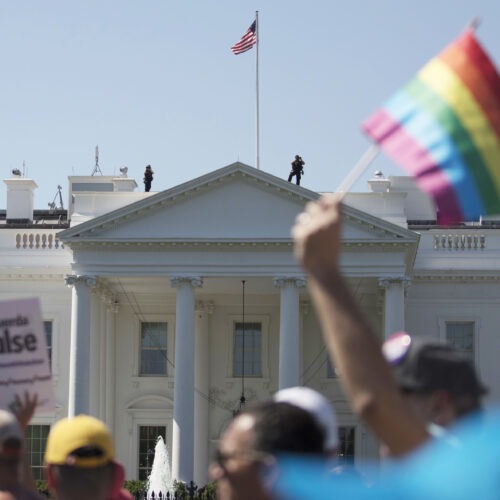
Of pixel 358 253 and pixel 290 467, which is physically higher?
pixel 358 253

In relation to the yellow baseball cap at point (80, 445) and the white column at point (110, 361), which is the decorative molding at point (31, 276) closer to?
the white column at point (110, 361)

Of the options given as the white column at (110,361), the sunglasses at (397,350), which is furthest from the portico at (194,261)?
the sunglasses at (397,350)

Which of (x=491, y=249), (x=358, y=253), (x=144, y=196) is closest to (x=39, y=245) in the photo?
(x=144, y=196)

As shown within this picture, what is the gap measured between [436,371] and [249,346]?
43.4m

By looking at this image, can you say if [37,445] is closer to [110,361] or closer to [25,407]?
[110,361]

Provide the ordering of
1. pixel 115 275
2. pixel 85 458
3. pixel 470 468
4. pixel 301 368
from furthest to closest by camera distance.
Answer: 1. pixel 301 368
2. pixel 115 275
3. pixel 85 458
4. pixel 470 468

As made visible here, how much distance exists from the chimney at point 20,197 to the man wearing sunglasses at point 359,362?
46.6 metres

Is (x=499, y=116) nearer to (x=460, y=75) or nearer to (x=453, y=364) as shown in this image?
(x=460, y=75)

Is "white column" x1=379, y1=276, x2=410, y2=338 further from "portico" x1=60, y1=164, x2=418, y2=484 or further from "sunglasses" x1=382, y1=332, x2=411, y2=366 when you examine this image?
"sunglasses" x1=382, y1=332, x2=411, y2=366

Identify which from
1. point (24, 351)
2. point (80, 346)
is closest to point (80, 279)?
point (80, 346)

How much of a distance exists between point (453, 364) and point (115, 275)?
38565mm

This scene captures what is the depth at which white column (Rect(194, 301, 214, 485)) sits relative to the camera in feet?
153

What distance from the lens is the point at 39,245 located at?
46.7m

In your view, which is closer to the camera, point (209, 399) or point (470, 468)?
point (470, 468)
